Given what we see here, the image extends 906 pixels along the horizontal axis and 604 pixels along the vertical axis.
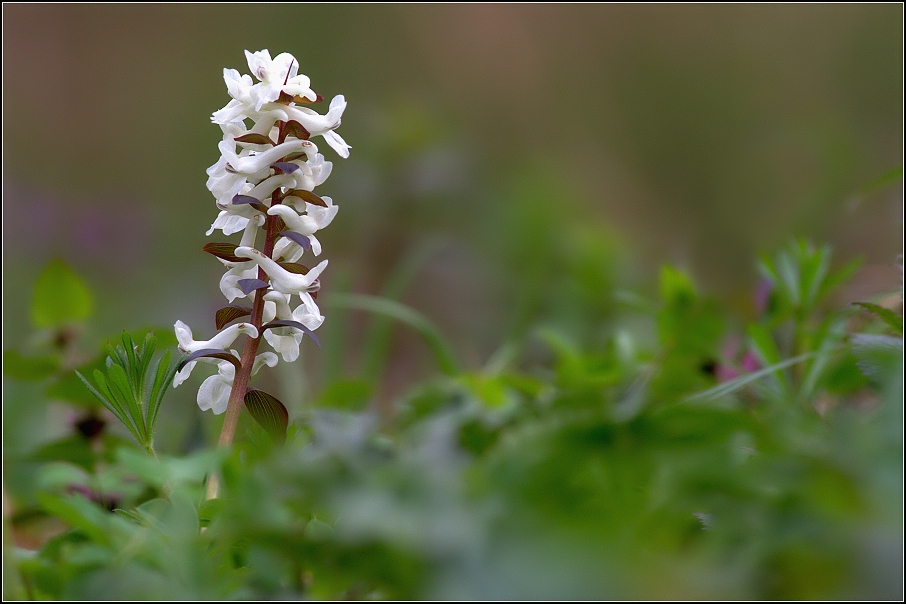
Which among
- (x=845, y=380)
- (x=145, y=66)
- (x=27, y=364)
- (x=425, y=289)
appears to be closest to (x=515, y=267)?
(x=425, y=289)

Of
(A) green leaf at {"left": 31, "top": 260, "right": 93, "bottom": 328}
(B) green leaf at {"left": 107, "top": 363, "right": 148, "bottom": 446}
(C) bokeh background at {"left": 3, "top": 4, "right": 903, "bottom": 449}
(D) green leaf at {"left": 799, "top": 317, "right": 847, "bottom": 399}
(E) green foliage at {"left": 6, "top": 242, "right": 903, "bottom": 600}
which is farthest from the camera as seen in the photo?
(C) bokeh background at {"left": 3, "top": 4, "right": 903, "bottom": 449}

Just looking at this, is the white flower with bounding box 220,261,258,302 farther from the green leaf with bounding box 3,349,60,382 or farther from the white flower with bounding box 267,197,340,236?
the green leaf with bounding box 3,349,60,382

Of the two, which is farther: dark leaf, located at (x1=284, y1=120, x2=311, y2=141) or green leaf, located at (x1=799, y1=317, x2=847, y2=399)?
green leaf, located at (x1=799, y1=317, x2=847, y2=399)

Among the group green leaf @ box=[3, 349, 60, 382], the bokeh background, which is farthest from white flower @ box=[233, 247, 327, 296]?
the bokeh background

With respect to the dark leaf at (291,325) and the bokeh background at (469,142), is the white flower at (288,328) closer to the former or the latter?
the dark leaf at (291,325)

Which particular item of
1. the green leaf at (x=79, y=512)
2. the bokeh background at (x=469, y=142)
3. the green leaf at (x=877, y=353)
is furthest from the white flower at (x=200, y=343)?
the bokeh background at (x=469, y=142)

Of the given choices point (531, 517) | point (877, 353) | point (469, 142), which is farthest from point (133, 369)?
point (469, 142)

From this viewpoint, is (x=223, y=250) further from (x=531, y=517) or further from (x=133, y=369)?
(x=531, y=517)
